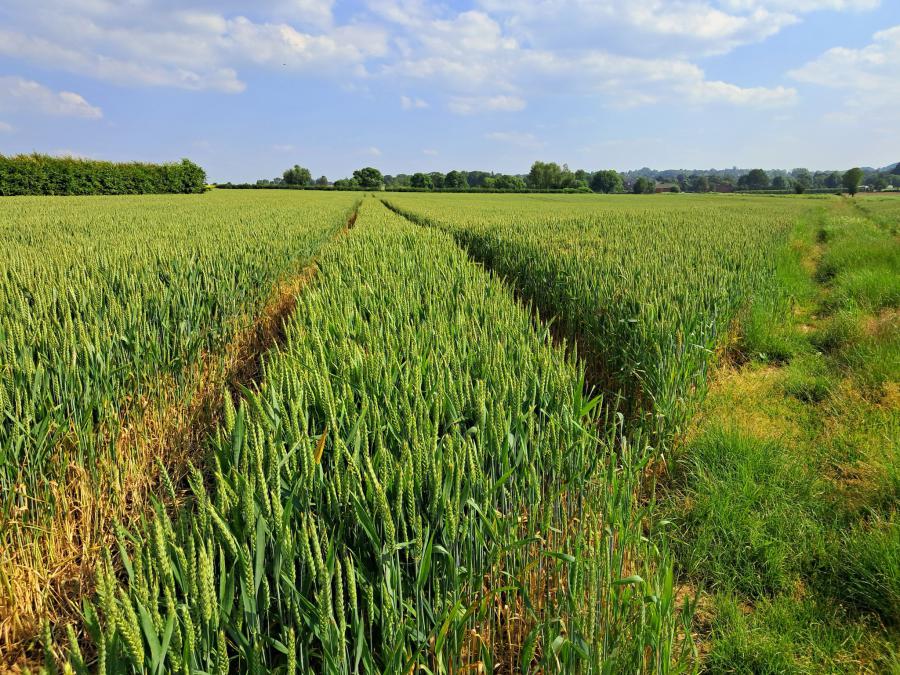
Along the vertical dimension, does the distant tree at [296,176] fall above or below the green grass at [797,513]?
above

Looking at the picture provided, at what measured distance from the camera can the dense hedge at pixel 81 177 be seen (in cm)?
3466

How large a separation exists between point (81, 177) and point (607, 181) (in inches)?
3485

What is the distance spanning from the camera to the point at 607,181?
99.1 meters

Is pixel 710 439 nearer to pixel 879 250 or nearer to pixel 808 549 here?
pixel 808 549

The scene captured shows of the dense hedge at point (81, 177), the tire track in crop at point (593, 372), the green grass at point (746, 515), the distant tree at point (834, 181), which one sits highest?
the distant tree at point (834, 181)

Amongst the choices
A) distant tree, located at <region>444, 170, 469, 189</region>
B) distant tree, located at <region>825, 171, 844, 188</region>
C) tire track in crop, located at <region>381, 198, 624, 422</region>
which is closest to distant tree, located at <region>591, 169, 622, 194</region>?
distant tree, located at <region>444, 170, 469, 189</region>

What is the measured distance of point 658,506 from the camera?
279 cm

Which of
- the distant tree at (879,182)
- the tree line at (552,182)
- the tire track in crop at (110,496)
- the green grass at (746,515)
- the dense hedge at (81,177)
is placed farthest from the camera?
the distant tree at (879,182)

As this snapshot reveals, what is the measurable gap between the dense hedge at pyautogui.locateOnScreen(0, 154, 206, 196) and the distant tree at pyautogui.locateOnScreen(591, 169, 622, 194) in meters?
77.7

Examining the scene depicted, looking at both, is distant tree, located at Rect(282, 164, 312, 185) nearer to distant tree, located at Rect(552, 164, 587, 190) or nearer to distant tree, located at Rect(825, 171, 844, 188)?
distant tree, located at Rect(552, 164, 587, 190)

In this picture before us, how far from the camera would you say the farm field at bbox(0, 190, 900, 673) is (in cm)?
131

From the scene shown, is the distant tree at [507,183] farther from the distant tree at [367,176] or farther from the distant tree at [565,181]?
the distant tree at [367,176]

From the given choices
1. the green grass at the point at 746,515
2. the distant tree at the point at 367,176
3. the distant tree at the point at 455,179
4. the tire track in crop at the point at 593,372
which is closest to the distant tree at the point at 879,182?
the distant tree at the point at 455,179

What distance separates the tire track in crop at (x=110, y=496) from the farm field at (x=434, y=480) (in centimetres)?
2
